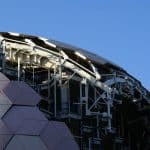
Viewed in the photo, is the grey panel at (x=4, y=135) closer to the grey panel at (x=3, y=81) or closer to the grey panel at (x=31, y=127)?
the grey panel at (x=31, y=127)

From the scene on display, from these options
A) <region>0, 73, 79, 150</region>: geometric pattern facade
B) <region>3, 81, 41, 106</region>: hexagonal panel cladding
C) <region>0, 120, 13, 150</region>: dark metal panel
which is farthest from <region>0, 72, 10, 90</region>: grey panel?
<region>0, 120, 13, 150</region>: dark metal panel

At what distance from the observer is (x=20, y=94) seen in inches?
1347

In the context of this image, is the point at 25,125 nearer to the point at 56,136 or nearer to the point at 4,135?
the point at 4,135

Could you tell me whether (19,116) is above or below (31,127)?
above

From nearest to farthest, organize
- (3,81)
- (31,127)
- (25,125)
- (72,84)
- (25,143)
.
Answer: (25,143), (25,125), (31,127), (3,81), (72,84)

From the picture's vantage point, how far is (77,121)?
4112 centimetres

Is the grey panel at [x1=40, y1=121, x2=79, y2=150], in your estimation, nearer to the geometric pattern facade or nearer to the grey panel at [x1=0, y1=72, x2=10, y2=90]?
the geometric pattern facade

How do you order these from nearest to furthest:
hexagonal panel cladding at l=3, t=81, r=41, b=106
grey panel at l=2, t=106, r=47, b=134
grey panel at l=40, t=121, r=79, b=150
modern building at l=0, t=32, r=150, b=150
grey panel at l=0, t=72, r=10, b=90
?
grey panel at l=2, t=106, r=47, b=134
grey panel at l=40, t=121, r=79, b=150
hexagonal panel cladding at l=3, t=81, r=41, b=106
grey panel at l=0, t=72, r=10, b=90
modern building at l=0, t=32, r=150, b=150

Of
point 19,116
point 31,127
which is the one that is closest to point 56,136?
point 31,127

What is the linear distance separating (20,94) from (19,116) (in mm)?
1475

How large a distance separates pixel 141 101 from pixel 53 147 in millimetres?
15982

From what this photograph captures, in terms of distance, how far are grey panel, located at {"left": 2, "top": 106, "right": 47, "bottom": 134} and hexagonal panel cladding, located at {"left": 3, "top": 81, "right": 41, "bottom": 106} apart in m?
0.34

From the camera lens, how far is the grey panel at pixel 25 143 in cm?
3228

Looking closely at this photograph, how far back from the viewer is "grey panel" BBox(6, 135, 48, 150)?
1271 inches
